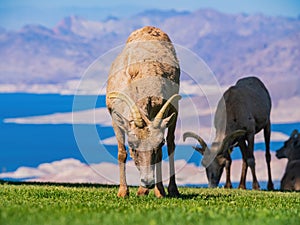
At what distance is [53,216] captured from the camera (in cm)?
819

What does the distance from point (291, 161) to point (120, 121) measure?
61.5 ft

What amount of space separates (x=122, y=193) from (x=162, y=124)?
1.75 meters

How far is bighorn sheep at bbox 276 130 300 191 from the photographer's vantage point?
27.4 meters

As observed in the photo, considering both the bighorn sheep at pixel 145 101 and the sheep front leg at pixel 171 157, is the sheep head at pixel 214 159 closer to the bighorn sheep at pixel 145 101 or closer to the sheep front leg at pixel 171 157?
the sheep front leg at pixel 171 157

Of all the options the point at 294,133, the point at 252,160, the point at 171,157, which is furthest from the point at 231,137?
→ the point at 171,157

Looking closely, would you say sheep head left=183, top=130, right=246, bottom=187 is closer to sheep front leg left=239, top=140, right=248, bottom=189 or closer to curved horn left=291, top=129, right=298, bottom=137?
sheep front leg left=239, top=140, right=248, bottom=189

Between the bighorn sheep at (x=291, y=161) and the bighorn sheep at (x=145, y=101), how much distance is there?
14597mm

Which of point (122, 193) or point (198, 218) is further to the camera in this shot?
point (122, 193)

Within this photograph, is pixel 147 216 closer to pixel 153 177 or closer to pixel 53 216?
pixel 53 216

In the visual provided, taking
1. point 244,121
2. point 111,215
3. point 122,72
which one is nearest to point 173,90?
point 122,72

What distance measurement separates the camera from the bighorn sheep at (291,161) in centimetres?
2742

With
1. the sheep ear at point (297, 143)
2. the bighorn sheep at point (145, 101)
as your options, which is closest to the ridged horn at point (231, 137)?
the sheep ear at point (297, 143)

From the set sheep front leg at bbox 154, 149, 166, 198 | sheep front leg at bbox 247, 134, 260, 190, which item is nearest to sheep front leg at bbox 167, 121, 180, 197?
sheep front leg at bbox 154, 149, 166, 198

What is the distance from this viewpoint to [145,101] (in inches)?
483
